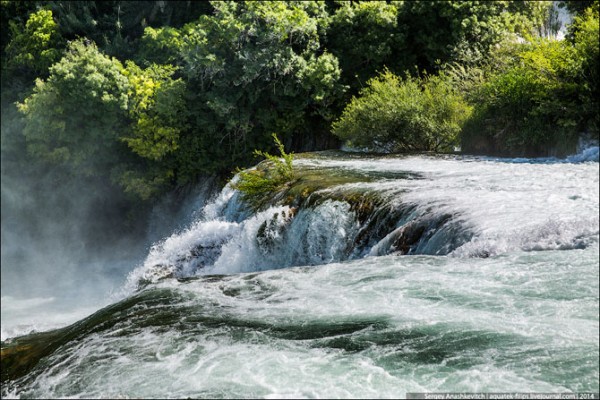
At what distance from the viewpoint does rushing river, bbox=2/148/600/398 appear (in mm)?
6109

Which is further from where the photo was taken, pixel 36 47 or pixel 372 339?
pixel 36 47

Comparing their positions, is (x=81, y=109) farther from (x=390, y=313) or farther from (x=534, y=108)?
(x=390, y=313)

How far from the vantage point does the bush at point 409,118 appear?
56.7 ft

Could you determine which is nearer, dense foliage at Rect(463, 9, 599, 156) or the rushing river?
the rushing river

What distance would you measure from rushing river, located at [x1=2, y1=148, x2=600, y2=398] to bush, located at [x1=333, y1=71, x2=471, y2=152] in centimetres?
559

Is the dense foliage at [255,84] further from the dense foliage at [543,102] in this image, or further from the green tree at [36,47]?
the dense foliage at [543,102]

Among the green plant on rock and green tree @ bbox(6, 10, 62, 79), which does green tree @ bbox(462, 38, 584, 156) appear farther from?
green tree @ bbox(6, 10, 62, 79)

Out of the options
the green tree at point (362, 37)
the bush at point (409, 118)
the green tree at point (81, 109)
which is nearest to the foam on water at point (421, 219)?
the bush at point (409, 118)

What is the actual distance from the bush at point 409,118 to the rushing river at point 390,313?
18.3 feet

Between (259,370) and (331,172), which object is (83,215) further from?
(259,370)

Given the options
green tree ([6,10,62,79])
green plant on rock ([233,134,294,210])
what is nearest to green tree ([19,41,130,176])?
green tree ([6,10,62,79])

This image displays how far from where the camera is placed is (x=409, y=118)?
1744cm

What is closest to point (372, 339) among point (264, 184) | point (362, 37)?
point (264, 184)

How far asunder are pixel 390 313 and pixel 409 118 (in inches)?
424
